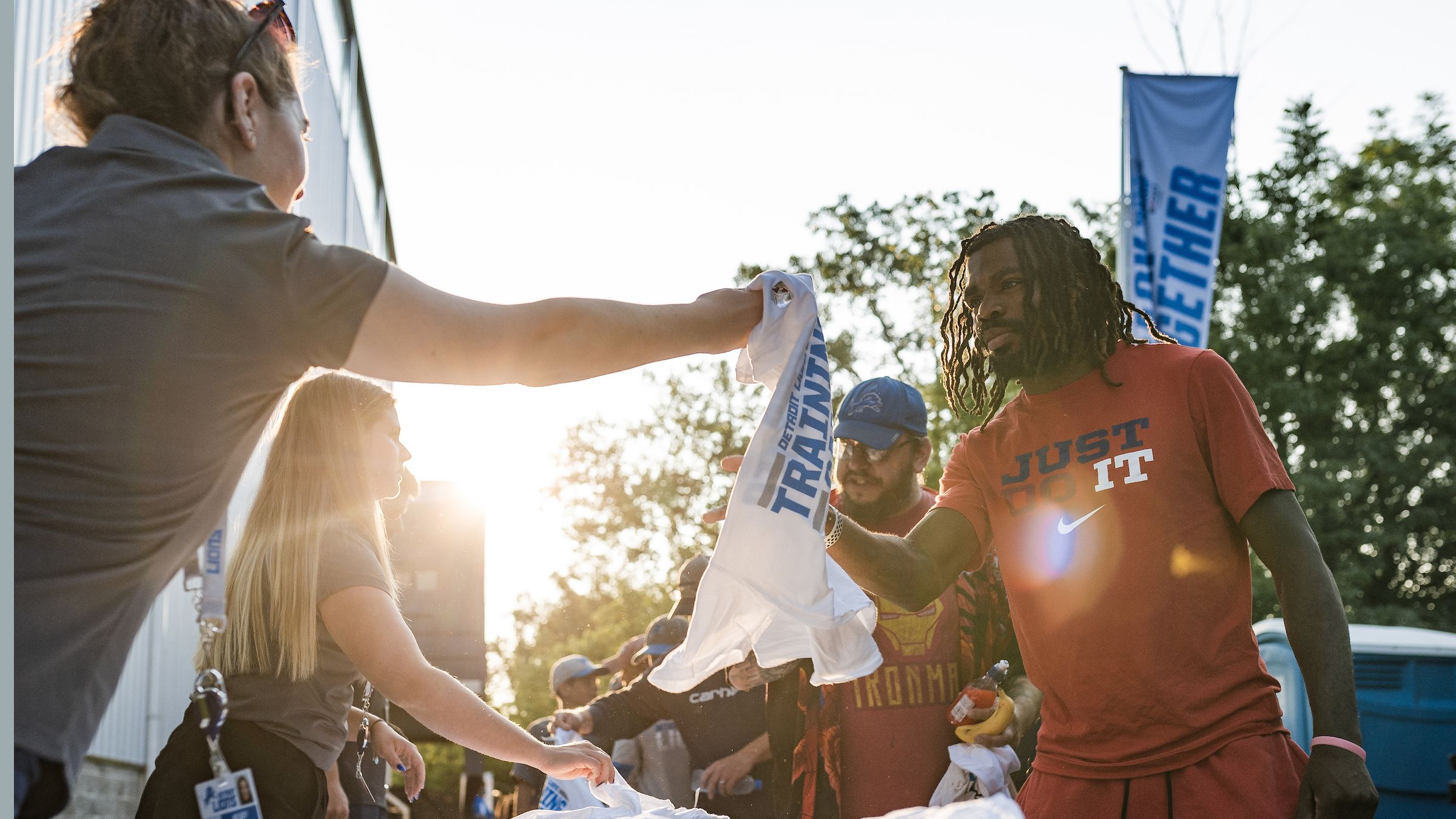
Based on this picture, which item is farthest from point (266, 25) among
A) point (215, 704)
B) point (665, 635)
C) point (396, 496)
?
point (665, 635)

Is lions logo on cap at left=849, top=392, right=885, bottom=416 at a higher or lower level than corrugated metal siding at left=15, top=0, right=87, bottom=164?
lower

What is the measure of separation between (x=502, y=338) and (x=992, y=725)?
2.48m

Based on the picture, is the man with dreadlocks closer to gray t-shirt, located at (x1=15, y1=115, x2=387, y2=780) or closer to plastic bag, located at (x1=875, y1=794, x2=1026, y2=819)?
plastic bag, located at (x1=875, y1=794, x2=1026, y2=819)

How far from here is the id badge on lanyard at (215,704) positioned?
2.23 meters

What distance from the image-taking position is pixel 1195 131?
991 centimetres

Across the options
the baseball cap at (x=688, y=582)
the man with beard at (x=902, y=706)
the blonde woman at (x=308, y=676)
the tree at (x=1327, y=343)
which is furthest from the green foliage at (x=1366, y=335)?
the blonde woman at (x=308, y=676)

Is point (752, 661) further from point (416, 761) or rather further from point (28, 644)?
point (28, 644)

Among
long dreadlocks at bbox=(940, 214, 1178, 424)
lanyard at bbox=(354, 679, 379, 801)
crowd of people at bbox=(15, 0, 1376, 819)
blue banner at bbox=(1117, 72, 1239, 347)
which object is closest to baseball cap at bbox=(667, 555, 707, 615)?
crowd of people at bbox=(15, 0, 1376, 819)

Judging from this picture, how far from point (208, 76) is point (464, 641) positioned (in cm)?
1217

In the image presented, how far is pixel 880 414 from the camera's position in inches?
182

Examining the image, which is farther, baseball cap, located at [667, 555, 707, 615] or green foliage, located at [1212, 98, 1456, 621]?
green foliage, located at [1212, 98, 1456, 621]

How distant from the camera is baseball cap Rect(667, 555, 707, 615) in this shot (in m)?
7.00

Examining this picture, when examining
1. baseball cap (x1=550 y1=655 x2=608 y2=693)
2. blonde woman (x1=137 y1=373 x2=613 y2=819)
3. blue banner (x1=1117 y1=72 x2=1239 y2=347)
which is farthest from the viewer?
blue banner (x1=1117 y1=72 x2=1239 y2=347)

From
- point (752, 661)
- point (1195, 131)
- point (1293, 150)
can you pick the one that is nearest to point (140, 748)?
point (752, 661)
